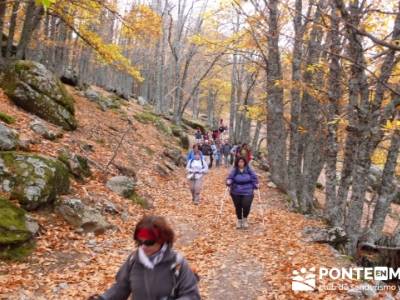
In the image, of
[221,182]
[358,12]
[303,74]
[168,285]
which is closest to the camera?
[168,285]

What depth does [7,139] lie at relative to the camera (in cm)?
928

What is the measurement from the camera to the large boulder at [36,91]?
1310 cm

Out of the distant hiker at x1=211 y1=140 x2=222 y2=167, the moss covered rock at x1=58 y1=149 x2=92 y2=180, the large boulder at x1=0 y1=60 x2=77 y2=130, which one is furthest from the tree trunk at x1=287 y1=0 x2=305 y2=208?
the distant hiker at x1=211 y1=140 x2=222 y2=167

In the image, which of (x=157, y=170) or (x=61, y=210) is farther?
(x=157, y=170)

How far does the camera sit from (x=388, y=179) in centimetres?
1059

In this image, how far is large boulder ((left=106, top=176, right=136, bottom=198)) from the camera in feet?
37.6

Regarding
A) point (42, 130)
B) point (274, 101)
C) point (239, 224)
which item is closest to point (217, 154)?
point (274, 101)

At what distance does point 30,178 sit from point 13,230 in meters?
1.53

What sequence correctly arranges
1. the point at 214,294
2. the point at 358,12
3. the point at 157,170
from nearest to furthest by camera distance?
the point at 214,294 < the point at 358,12 < the point at 157,170

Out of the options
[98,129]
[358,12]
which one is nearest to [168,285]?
[358,12]

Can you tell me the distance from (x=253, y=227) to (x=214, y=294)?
4.03 meters

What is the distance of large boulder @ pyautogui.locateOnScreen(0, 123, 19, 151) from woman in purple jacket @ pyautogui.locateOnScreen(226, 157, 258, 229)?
518cm

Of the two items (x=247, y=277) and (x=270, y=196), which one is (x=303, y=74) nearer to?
(x=270, y=196)

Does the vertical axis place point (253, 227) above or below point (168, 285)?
below
